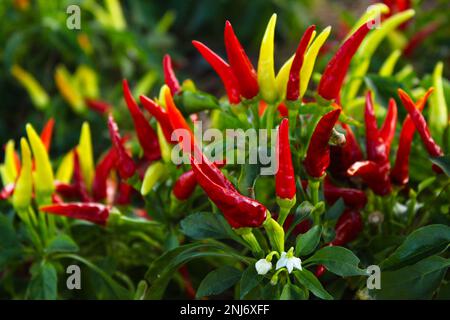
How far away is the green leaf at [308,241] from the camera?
1.58 m

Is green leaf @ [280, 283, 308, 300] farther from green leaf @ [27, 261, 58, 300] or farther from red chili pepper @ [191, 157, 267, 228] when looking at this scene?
green leaf @ [27, 261, 58, 300]

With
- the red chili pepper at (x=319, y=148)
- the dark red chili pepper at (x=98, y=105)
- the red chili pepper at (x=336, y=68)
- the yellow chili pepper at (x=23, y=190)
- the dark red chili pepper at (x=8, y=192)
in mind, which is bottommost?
the red chili pepper at (x=319, y=148)

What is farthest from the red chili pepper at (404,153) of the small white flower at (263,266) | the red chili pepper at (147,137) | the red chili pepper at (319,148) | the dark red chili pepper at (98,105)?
the dark red chili pepper at (98,105)

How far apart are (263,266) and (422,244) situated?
32cm

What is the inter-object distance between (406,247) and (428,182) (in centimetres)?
33

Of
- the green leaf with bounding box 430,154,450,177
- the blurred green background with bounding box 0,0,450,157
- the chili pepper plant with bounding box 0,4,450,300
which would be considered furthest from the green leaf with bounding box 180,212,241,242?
the blurred green background with bounding box 0,0,450,157

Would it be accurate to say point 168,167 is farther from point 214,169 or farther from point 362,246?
point 362,246

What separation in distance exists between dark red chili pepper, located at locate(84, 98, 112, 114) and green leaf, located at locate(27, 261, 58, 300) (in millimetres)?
1202

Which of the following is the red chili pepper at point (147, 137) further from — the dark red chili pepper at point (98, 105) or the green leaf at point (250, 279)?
the dark red chili pepper at point (98, 105)

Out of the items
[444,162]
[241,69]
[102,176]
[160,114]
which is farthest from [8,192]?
[444,162]

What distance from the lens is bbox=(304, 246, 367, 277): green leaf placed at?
1.53 meters

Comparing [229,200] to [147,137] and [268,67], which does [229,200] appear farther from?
[147,137]

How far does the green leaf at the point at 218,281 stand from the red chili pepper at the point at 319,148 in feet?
0.85
